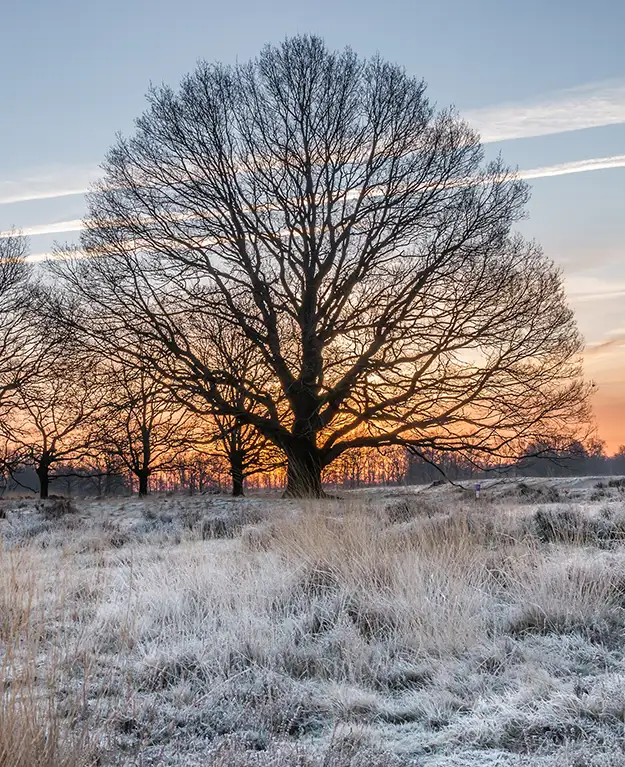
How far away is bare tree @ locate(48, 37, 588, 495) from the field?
8.70m

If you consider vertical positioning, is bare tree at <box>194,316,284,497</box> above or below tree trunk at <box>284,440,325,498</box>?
above

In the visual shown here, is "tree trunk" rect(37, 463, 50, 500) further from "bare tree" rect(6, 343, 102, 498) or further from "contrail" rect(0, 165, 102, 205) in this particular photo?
"contrail" rect(0, 165, 102, 205)

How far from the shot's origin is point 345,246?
1565 cm

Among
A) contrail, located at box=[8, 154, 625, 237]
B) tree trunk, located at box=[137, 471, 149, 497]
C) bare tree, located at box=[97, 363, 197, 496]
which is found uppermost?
contrail, located at box=[8, 154, 625, 237]

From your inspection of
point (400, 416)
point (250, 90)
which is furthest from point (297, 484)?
point (250, 90)

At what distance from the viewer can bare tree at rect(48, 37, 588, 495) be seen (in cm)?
1520

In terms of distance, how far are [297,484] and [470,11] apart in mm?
10711

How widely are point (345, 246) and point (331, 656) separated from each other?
12.5 m

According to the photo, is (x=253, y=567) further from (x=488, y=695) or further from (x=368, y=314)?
(x=368, y=314)

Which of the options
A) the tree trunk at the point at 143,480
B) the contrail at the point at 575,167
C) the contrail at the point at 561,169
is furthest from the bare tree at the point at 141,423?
the contrail at the point at 575,167

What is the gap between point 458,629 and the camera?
413 centimetres

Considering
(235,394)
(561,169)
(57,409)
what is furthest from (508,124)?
(57,409)

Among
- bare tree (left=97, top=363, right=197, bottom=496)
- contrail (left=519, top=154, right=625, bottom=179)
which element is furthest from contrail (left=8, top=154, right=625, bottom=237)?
bare tree (left=97, top=363, right=197, bottom=496)

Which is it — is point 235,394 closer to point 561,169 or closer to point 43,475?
point 561,169
